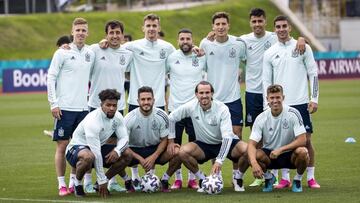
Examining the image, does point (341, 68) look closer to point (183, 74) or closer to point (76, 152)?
point (183, 74)

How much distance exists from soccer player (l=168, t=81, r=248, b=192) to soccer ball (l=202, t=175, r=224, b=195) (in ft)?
0.87

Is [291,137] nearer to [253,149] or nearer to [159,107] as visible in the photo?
[253,149]

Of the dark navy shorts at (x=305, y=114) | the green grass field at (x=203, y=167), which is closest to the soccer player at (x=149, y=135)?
the green grass field at (x=203, y=167)

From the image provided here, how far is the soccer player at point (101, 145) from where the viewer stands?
563 inches

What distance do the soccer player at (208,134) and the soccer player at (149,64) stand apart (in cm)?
82

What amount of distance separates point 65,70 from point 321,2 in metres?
57.3

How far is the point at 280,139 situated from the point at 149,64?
2490 millimetres

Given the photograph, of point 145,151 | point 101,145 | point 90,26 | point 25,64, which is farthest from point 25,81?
point 101,145

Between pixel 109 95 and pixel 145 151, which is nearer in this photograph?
pixel 109 95

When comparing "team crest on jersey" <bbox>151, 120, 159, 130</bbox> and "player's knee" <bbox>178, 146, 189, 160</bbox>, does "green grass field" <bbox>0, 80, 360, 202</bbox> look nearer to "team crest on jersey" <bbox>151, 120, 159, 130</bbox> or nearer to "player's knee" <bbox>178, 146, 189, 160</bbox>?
"player's knee" <bbox>178, 146, 189, 160</bbox>

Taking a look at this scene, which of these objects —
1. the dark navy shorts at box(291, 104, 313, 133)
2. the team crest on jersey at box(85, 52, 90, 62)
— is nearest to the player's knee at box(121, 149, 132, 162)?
the team crest on jersey at box(85, 52, 90, 62)

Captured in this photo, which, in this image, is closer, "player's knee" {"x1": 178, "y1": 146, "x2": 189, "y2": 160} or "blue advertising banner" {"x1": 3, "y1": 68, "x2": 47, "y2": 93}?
"player's knee" {"x1": 178, "y1": 146, "x2": 189, "y2": 160}

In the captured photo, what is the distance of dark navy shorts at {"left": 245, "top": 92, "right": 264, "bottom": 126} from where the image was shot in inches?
640

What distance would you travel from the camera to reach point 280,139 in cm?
1463
